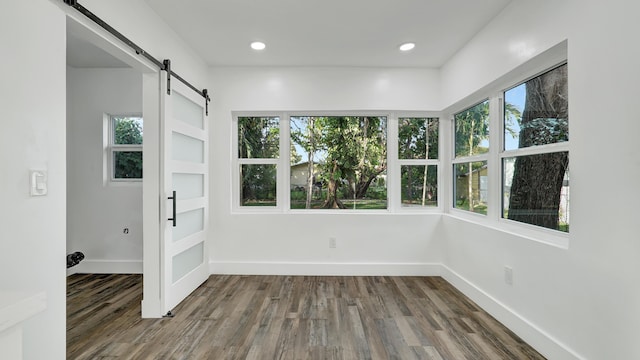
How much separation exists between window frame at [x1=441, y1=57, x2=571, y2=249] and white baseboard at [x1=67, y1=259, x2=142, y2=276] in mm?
4090

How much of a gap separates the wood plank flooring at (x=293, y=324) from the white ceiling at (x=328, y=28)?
2635 mm

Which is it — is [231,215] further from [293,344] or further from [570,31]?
[570,31]

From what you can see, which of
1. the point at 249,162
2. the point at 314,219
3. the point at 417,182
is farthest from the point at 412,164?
the point at 249,162

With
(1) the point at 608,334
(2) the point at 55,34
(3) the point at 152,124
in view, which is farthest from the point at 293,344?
(2) the point at 55,34

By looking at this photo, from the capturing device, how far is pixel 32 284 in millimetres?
1529

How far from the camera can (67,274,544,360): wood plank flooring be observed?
219 cm

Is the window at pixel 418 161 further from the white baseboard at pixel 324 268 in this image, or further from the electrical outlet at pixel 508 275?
the electrical outlet at pixel 508 275

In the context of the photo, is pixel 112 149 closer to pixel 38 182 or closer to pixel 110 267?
pixel 110 267

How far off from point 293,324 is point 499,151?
7.99 ft

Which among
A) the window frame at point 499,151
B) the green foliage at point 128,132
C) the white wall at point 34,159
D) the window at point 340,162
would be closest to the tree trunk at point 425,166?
the window frame at point 499,151

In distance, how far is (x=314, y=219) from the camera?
13.0ft

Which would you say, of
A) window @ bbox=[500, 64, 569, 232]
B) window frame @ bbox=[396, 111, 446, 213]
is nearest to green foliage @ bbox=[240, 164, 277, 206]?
window frame @ bbox=[396, 111, 446, 213]

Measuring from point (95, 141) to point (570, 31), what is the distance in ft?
16.2

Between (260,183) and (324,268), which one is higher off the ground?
(260,183)
